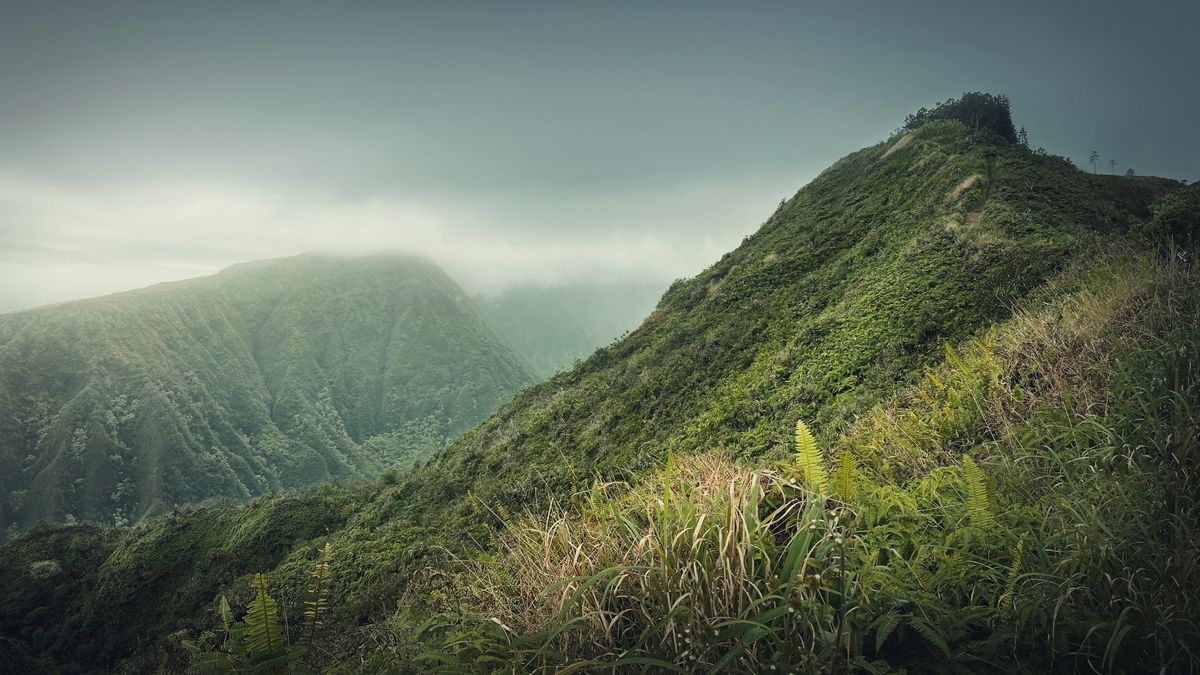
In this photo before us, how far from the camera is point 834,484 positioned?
293cm

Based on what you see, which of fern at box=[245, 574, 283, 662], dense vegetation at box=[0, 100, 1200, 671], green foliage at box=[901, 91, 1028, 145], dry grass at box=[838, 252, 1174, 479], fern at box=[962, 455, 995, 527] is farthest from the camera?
green foliage at box=[901, 91, 1028, 145]

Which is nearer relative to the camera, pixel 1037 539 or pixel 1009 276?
pixel 1037 539

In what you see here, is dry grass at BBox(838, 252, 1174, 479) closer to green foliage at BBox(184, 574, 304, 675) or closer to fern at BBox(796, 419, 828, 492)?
fern at BBox(796, 419, 828, 492)

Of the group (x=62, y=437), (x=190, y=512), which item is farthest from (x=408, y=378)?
(x=190, y=512)

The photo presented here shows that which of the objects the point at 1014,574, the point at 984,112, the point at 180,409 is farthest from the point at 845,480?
the point at 180,409

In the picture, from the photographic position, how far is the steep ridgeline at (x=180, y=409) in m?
119

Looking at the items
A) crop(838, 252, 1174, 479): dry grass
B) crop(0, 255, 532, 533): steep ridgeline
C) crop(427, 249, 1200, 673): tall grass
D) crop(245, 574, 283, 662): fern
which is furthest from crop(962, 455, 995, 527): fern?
crop(0, 255, 532, 533): steep ridgeline

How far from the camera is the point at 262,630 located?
2658 mm

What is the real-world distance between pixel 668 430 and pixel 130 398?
585 feet

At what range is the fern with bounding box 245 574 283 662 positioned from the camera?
259cm

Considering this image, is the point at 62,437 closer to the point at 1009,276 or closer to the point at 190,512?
the point at 190,512

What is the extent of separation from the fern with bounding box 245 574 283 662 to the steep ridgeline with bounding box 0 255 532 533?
478 feet

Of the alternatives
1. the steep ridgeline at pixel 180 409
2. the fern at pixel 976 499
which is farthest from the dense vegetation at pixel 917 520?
the steep ridgeline at pixel 180 409

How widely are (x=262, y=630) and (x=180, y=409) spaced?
178 meters
